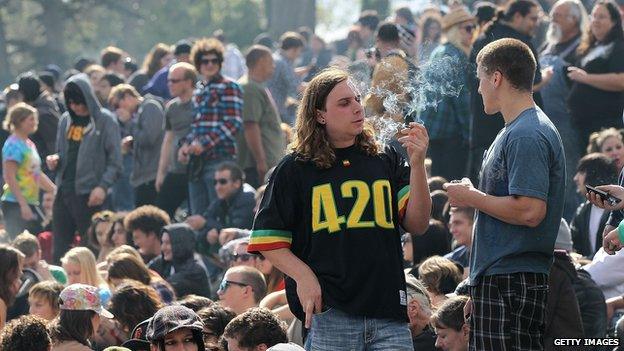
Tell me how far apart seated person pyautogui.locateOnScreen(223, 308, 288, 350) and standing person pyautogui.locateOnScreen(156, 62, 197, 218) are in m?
6.79

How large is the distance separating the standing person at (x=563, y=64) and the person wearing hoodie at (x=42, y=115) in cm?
655

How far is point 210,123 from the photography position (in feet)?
45.7

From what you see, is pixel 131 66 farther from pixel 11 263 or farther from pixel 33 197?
pixel 11 263

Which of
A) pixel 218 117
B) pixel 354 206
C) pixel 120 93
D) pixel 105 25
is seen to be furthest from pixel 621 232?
pixel 105 25

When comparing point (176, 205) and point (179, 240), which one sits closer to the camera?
point (179, 240)

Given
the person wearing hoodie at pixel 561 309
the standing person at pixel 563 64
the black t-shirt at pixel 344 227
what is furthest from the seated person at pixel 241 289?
the standing person at pixel 563 64

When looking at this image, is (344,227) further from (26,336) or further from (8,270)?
(8,270)

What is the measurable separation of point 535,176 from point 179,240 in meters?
6.03

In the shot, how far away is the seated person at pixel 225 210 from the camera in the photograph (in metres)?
13.4

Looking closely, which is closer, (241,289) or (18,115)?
(241,289)

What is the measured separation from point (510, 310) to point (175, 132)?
8661mm

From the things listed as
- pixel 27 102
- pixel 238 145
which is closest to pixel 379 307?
pixel 238 145

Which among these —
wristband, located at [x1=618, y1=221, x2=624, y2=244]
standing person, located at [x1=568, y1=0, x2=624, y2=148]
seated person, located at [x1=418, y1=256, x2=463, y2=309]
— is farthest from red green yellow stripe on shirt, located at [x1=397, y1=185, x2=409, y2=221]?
standing person, located at [x1=568, y1=0, x2=624, y2=148]

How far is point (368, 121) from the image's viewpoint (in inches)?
273
